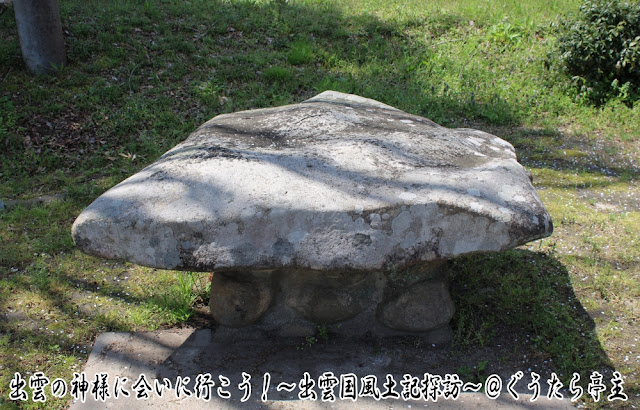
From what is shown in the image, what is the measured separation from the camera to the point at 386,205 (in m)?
2.52

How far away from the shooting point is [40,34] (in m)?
5.78

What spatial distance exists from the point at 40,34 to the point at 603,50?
5.63 m

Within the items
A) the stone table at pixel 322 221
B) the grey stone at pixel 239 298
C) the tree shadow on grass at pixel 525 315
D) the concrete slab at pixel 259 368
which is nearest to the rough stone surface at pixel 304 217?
the stone table at pixel 322 221

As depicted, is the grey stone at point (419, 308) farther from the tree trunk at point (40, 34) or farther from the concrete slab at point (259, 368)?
the tree trunk at point (40, 34)

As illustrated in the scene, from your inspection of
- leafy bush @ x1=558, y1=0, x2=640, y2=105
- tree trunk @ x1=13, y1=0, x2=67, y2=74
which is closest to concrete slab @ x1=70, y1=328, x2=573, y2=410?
tree trunk @ x1=13, y1=0, x2=67, y2=74

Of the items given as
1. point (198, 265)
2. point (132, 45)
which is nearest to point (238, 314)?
point (198, 265)

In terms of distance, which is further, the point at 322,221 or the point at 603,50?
the point at 603,50

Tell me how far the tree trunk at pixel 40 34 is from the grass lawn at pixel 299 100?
0.14m

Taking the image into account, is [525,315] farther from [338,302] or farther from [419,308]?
[338,302]

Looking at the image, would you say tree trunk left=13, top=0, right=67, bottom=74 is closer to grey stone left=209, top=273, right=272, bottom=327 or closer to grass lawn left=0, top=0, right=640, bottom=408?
grass lawn left=0, top=0, right=640, bottom=408

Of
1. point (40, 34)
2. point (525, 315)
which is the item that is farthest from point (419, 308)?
point (40, 34)

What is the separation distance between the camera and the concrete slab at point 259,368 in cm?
274

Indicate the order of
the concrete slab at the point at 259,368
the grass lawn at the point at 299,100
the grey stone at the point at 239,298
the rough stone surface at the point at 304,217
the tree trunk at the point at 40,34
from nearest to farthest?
1. the rough stone surface at the point at 304,217
2. the concrete slab at the point at 259,368
3. the grey stone at the point at 239,298
4. the grass lawn at the point at 299,100
5. the tree trunk at the point at 40,34

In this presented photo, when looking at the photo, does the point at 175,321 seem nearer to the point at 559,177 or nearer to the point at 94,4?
the point at 559,177
